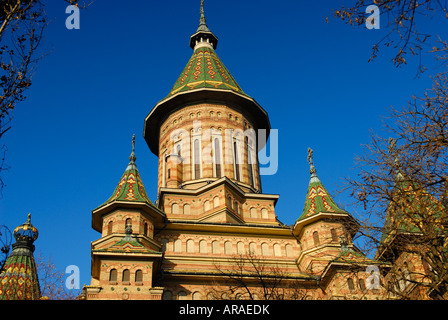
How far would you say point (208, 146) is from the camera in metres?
30.0

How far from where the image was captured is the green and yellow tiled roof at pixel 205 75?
107 feet

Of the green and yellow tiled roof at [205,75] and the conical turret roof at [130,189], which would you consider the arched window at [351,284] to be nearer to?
the conical turret roof at [130,189]

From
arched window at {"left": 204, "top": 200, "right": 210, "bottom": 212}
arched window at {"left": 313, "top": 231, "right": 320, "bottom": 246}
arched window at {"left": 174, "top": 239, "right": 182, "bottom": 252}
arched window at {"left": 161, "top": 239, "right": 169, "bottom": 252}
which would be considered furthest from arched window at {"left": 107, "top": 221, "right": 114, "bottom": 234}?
arched window at {"left": 313, "top": 231, "right": 320, "bottom": 246}

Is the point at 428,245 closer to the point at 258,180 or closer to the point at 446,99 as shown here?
the point at 446,99

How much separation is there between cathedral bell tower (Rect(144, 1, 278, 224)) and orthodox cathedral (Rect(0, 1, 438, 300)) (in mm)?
67

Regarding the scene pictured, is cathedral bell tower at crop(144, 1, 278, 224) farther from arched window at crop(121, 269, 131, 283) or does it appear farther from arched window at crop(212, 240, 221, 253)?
arched window at crop(121, 269, 131, 283)

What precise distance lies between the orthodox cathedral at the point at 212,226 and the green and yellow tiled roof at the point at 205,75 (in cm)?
14

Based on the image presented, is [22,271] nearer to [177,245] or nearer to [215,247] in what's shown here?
[177,245]

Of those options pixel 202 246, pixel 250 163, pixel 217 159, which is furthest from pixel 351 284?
pixel 250 163

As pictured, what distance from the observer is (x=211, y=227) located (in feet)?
81.4

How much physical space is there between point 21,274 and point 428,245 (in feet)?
71.6

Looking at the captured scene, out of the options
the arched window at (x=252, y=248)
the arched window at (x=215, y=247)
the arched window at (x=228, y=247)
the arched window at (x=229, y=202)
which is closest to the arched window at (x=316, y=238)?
the arched window at (x=252, y=248)

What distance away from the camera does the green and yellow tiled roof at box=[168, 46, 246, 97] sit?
32.7 m
